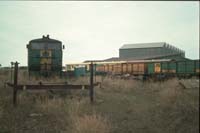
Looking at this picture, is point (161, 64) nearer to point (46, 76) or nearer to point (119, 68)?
point (119, 68)

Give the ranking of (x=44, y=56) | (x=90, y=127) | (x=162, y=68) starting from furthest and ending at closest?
(x=162, y=68)
(x=44, y=56)
(x=90, y=127)

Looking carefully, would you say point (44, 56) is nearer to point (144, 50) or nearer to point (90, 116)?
point (90, 116)

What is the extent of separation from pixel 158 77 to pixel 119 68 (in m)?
6.39

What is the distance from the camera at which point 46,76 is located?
14.9 m

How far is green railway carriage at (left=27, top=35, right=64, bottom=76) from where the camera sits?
51.1ft

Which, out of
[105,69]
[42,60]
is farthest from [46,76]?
[105,69]

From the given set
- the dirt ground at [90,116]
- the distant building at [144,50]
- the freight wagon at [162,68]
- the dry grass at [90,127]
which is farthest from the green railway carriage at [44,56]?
the distant building at [144,50]

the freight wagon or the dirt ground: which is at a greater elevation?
the freight wagon

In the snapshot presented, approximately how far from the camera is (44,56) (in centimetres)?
1581

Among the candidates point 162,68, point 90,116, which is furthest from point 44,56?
point 162,68

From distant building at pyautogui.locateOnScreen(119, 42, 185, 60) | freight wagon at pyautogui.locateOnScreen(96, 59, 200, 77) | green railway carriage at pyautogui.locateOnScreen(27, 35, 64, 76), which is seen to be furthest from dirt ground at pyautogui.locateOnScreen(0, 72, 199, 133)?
distant building at pyautogui.locateOnScreen(119, 42, 185, 60)

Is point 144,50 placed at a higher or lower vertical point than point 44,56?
higher

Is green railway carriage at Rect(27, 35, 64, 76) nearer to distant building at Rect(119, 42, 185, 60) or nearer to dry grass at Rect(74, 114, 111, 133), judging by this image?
dry grass at Rect(74, 114, 111, 133)

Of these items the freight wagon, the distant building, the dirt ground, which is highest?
the distant building
